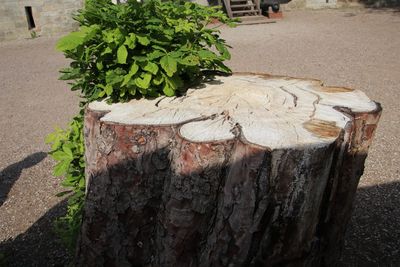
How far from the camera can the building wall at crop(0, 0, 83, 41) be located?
1045 cm

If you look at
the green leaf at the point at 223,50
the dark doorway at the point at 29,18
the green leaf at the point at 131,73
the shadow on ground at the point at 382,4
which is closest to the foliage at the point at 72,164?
the green leaf at the point at 131,73

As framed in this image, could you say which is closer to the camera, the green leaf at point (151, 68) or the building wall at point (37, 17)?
the green leaf at point (151, 68)

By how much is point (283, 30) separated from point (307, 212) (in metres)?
9.26

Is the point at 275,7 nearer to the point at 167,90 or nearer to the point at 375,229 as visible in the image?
the point at 375,229

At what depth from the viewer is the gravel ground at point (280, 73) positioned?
2.68 m

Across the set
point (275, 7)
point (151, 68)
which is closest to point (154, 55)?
point (151, 68)

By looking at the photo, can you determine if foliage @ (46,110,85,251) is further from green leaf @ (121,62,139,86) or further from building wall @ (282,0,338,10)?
building wall @ (282,0,338,10)

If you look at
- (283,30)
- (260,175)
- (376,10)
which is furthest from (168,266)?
(376,10)

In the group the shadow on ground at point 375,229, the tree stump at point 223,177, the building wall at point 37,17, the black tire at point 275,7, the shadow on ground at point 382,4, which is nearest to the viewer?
the tree stump at point 223,177

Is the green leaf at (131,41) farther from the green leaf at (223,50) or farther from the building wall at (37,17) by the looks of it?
the building wall at (37,17)

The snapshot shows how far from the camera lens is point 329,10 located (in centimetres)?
1350

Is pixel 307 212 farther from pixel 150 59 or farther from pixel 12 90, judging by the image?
pixel 12 90

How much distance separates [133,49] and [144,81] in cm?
21

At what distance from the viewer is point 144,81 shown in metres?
1.84
